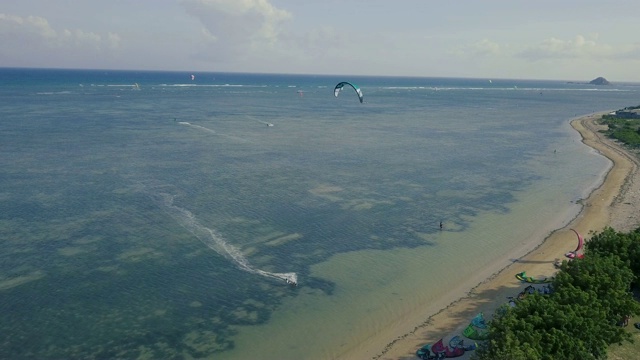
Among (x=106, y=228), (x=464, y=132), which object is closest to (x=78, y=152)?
(x=106, y=228)

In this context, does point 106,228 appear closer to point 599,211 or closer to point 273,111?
point 599,211

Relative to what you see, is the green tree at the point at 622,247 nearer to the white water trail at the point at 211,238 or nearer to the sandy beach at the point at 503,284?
the sandy beach at the point at 503,284

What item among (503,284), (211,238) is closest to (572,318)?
(503,284)

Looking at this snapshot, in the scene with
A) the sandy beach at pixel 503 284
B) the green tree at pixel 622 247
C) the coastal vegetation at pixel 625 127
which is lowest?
the sandy beach at pixel 503 284

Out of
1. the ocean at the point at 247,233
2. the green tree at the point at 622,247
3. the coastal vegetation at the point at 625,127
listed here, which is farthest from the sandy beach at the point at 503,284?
the coastal vegetation at the point at 625,127

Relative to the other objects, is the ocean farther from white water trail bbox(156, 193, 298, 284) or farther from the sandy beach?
the sandy beach

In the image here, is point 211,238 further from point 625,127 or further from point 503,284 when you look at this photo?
point 625,127

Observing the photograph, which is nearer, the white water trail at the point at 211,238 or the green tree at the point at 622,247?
the green tree at the point at 622,247
